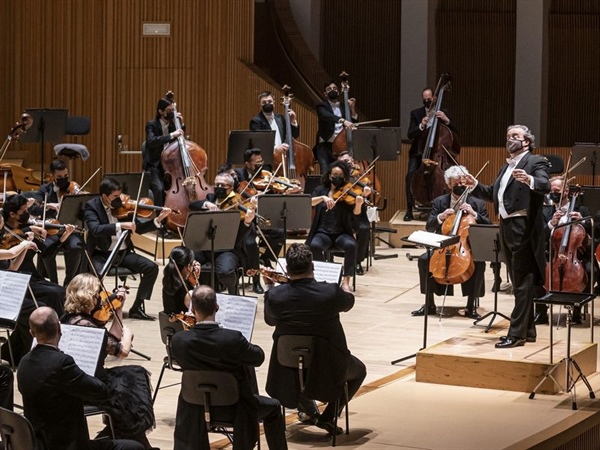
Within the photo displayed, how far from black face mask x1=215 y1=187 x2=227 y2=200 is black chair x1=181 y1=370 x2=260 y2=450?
423 cm

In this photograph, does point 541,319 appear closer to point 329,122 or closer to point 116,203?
point 116,203

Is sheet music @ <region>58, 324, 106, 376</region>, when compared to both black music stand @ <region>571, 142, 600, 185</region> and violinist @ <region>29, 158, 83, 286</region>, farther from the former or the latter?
black music stand @ <region>571, 142, 600, 185</region>

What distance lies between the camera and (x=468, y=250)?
29.2 feet

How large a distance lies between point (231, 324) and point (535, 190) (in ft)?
7.54

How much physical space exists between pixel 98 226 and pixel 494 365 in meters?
3.09

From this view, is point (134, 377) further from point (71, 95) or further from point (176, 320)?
point (71, 95)

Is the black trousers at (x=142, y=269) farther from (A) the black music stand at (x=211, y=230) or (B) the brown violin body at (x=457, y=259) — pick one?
(B) the brown violin body at (x=457, y=259)

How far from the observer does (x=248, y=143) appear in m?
10.9

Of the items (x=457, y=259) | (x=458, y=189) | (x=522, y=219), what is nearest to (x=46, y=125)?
(x=458, y=189)

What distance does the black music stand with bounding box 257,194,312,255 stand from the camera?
9070mm

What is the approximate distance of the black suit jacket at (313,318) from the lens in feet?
19.5

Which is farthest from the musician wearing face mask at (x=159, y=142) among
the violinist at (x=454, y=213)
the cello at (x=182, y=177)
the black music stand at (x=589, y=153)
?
the black music stand at (x=589, y=153)

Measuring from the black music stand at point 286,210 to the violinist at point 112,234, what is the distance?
31.0 inches

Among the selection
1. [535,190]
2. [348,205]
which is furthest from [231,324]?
[348,205]
